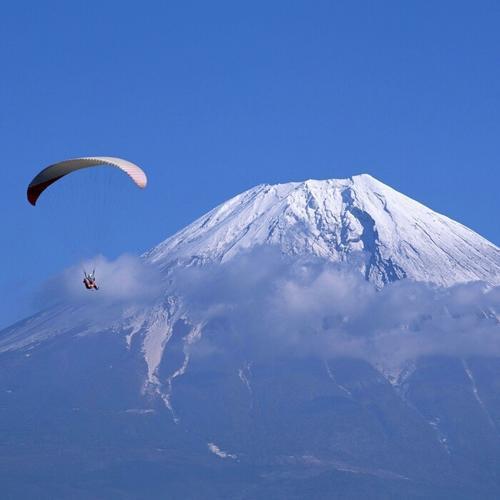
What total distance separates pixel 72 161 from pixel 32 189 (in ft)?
8.40

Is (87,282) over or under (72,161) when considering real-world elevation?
under

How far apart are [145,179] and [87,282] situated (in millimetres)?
5115

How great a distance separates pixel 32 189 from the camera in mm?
75875

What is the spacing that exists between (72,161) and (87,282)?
577 centimetres

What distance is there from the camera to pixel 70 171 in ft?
247

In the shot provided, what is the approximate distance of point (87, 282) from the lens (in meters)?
72.6

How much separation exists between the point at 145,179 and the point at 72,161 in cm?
381

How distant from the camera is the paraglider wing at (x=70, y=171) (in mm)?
73456

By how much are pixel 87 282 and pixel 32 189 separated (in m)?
5.95

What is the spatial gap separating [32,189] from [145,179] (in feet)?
19.6

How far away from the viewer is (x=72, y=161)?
245 ft

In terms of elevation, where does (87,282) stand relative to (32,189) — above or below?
below

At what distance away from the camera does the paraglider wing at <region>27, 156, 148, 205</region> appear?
7346 cm
